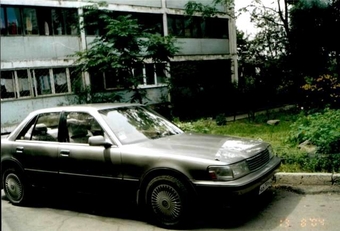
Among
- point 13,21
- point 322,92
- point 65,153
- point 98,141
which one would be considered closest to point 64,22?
point 13,21

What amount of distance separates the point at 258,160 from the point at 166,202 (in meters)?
1.31

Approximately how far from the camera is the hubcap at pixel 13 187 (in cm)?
560

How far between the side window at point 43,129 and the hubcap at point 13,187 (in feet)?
2.13

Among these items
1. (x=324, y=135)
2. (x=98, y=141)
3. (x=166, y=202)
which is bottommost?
(x=166, y=202)

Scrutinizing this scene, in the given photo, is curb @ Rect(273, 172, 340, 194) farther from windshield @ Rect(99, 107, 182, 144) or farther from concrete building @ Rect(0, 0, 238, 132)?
concrete building @ Rect(0, 0, 238, 132)

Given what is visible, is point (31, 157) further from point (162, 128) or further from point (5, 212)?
point (162, 128)

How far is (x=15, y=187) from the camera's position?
565 cm

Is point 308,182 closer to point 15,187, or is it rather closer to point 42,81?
point 15,187

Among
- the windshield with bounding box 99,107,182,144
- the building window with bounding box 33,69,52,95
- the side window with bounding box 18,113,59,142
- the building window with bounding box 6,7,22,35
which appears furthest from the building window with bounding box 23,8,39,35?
the windshield with bounding box 99,107,182,144

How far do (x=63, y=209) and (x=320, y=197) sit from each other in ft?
12.3

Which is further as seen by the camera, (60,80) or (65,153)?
(60,80)

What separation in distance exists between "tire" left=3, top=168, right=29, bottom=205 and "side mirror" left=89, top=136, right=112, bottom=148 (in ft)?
5.43

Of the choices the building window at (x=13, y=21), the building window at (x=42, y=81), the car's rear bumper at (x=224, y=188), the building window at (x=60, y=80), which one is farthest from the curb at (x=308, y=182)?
the building window at (x=13, y=21)

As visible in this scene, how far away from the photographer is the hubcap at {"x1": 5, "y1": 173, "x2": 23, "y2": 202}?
5.60 meters
